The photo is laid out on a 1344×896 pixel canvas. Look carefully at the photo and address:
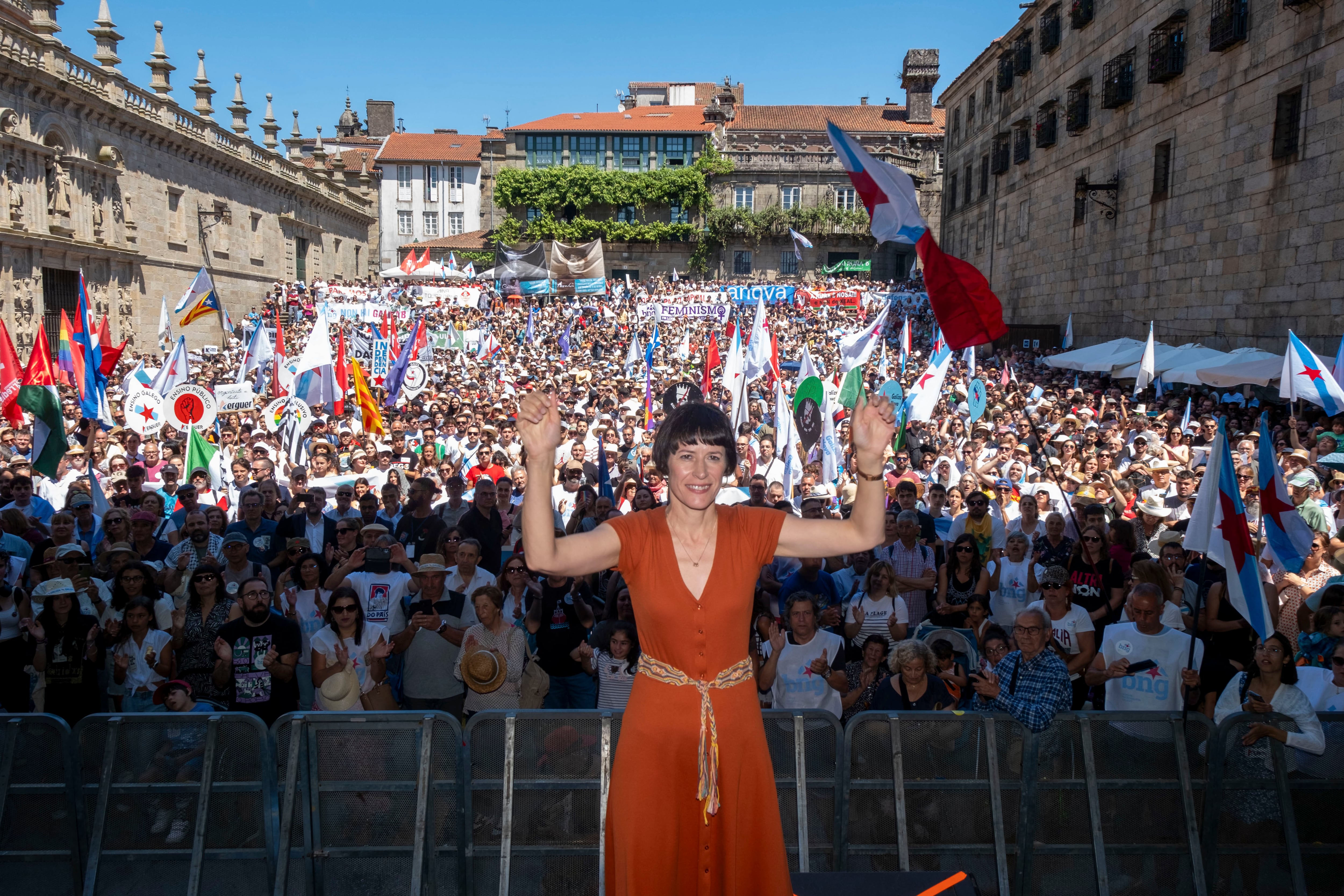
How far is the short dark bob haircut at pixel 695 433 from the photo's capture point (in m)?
2.56

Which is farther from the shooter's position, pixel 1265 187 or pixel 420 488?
pixel 1265 187

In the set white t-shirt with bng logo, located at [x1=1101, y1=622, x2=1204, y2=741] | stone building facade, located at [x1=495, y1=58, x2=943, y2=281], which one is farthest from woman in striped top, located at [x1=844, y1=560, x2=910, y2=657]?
stone building facade, located at [x1=495, y1=58, x2=943, y2=281]

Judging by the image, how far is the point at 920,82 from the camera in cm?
6078

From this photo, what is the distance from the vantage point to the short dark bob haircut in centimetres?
256

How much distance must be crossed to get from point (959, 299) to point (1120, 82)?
68.2 feet

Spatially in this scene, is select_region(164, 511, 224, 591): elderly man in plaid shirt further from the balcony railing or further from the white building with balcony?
the white building with balcony

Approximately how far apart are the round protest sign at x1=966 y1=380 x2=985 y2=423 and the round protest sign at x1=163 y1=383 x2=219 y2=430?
9.41 metres

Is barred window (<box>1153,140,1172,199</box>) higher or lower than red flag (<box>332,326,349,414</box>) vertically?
higher

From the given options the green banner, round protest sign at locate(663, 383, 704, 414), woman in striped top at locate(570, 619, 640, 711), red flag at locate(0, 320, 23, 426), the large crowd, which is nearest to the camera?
the large crowd

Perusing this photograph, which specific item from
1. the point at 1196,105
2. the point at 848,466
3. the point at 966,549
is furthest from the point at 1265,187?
the point at 966,549

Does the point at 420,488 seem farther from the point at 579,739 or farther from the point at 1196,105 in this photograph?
the point at 1196,105

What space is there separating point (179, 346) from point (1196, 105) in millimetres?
18487

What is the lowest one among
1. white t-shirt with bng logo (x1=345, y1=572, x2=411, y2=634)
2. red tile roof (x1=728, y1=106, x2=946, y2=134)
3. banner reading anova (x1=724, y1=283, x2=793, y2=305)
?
white t-shirt with bng logo (x1=345, y1=572, x2=411, y2=634)

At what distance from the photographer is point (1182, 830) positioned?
4.29 m
